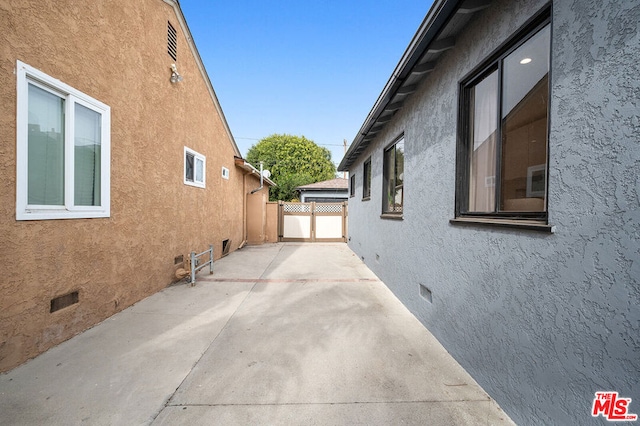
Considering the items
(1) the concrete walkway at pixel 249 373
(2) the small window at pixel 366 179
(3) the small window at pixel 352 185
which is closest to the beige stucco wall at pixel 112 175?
(1) the concrete walkway at pixel 249 373

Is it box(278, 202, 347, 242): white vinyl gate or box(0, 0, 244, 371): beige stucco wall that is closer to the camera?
box(0, 0, 244, 371): beige stucco wall

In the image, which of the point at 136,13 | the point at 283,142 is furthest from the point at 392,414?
the point at 283,142

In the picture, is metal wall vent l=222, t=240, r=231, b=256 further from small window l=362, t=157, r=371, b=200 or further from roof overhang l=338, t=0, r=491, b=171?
roof overhang l=338, t=0, r=491, b=171

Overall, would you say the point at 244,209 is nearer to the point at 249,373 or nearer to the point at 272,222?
the point at 272,222

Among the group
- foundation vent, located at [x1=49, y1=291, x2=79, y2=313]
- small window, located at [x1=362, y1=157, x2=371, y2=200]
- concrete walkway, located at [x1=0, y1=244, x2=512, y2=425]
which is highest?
small window, located at [x1=362, y1=157, x2=371, y2=200]

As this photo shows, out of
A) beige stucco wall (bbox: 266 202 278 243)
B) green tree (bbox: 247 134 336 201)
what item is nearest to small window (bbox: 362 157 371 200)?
beige stucco wall (bbox: 266 202 278 243)

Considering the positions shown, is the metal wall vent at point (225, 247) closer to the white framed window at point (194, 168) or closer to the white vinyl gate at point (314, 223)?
the white framed window at point (194, 168)

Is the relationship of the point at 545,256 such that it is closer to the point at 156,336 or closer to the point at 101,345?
the point at 156,336

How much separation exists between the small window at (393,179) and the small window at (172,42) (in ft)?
16.4

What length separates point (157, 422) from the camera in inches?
73.2

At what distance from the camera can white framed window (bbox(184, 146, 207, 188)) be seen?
6.03 meters

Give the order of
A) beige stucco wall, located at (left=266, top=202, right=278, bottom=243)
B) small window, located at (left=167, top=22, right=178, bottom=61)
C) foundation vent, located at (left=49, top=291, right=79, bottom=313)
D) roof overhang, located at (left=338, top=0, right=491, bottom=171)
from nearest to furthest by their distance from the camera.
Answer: roof overhang, located at (left=338, top=0, right=491, bottom=171) → foundation vent, located at (left=49, top=291, right=79, bottom=313) → small window, located at (left=167, top=22, right=178, bottom=61) → beige stucco wall, located at (left=266, top=202, right=278, bottom=243)

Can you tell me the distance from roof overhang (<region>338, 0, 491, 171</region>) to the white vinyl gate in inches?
312

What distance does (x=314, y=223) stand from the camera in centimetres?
1273
